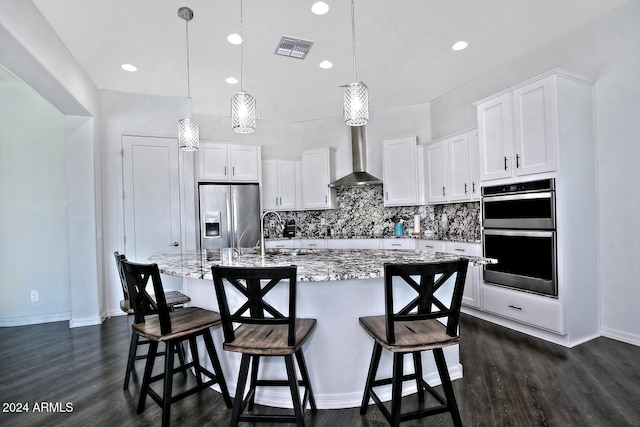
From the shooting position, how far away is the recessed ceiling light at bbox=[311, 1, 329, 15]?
2.66 metres

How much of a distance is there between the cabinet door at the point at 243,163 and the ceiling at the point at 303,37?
84 centimetres

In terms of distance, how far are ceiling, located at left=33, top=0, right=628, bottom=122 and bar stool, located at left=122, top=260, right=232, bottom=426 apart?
A: 2.21 meters

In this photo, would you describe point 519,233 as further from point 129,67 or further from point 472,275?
point 129,67

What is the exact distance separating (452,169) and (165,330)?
3.83m

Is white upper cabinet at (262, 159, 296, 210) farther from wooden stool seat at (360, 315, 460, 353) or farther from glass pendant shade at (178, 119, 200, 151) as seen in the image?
wooden stool seat at (360, 315, 460, 353)

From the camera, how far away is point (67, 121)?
377cm

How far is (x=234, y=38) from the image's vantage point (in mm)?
3135

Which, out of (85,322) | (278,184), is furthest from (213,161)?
(85,322)

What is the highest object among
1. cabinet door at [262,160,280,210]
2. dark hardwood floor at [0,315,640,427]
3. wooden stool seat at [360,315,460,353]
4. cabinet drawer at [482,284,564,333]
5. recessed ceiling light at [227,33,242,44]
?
recessed ceiling light at [227,33,242,44]

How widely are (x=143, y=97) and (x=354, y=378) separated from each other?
4.36 meters

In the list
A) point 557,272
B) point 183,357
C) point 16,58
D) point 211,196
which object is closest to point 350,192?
point 211,196

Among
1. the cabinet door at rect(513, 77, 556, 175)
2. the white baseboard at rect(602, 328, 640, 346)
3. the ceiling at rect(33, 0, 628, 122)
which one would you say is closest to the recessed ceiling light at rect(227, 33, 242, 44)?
the ceiling at rect(33, 0, 628, 122)

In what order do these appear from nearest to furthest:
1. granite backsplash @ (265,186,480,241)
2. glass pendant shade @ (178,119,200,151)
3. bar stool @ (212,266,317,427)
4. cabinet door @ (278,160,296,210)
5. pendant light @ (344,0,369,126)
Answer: bar stool @ (212,266,317,427) < pendant light @ (344,0,369,126) < glass pendant shade @ (178,119,200,151) < granite backsplash @ (265,186,480,241) < cabinet door @ (278,160,296,210)

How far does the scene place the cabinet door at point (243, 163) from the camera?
197 inches
